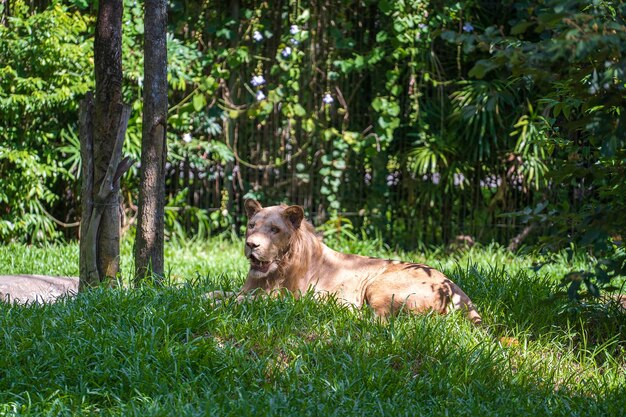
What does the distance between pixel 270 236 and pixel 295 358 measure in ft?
3.11

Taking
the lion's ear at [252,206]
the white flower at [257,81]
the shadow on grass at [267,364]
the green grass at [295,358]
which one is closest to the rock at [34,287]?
the green grass at [295,358]

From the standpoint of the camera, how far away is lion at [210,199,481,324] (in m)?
5.85

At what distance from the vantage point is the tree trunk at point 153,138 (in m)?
6.57

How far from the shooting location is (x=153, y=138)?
21.6 ft

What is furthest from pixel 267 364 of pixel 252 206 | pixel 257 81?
pixel 257 81

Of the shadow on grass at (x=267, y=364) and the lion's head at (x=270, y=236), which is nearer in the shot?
the shadow on grass at (x=267, y=364)

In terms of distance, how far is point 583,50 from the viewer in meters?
3.58

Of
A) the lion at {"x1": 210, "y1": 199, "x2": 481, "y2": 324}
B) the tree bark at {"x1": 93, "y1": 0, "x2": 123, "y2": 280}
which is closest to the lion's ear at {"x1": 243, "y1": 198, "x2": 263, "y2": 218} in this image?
the lion at {"x1": 210, "y1": 199, "x2": 481, "y2": 324}

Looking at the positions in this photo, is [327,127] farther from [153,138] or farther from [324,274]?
[324,274]

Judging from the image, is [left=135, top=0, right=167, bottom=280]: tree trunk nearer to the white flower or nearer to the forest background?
the forest background

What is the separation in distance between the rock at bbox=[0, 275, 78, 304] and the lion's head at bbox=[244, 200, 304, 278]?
1.85 metres

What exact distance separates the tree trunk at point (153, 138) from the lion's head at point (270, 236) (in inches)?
38.9

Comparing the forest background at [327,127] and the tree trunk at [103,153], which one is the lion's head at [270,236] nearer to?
the tree trunk at [103,153]

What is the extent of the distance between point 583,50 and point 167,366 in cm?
274
